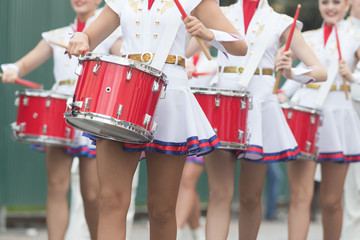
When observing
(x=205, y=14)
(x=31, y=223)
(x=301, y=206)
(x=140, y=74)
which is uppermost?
(x=205, y=14)

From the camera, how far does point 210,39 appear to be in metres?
4.34

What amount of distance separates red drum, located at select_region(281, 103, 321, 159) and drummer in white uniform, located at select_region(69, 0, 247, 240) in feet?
5.77

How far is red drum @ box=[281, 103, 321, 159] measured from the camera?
624 centimetres

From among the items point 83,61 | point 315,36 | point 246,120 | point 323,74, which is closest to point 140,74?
point 83,61

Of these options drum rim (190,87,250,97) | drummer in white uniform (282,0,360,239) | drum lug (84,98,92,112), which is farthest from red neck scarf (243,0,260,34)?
drum lug (84,98,92,112)

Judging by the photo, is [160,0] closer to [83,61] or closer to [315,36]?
[83,61]

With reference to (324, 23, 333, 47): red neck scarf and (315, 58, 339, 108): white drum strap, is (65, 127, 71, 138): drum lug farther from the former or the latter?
(324, 23, 333, 47): red neck scarf

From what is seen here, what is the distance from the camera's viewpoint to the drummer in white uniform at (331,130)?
6512 mm

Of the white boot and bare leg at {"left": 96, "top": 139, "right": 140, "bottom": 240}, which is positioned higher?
bare leg at {"left": 96, "top": 139, "right": 140, "bottom": 240}

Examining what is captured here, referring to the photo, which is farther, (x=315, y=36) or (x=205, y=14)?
(x=315, y=36)

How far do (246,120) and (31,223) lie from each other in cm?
463

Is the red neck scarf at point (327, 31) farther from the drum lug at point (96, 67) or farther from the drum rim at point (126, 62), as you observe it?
the drum lug at point (96, 67)

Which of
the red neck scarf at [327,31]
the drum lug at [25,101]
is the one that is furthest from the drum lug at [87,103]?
the red neck scarf at [327,31]

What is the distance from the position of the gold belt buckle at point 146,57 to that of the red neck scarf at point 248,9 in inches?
62.0
